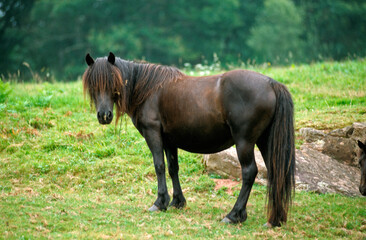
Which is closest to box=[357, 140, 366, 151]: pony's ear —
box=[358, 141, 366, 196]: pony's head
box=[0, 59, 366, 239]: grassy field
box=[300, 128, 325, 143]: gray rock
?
box=[358, 141, 366, 196]: pony's head

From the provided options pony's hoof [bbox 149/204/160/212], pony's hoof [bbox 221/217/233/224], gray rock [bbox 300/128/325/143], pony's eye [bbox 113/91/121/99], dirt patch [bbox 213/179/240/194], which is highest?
pony's eye [bbox 113/91/121/99]

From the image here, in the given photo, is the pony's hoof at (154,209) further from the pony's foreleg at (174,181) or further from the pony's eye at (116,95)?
the pony's eye at (116,95)

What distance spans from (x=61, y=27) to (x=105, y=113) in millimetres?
34457

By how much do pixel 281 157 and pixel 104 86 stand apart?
108 inches

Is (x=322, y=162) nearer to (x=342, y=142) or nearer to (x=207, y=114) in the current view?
(x=342, y=142)

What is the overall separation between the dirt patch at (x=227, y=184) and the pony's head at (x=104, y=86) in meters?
2.66

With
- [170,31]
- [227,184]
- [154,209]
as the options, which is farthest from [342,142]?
[170,31]

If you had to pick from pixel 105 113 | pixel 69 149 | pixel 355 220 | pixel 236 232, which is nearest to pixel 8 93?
pixel 69 149

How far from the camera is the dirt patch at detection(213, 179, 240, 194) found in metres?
7.50

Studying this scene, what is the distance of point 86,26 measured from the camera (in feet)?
126

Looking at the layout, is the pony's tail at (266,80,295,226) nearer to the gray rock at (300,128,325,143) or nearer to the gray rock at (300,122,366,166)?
the gray rock at (300,122,366,166)

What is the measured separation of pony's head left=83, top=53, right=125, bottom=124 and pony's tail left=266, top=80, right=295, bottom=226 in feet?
7.68

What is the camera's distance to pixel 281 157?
5.33m

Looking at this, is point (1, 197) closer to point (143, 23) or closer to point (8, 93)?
point (8, 93)
